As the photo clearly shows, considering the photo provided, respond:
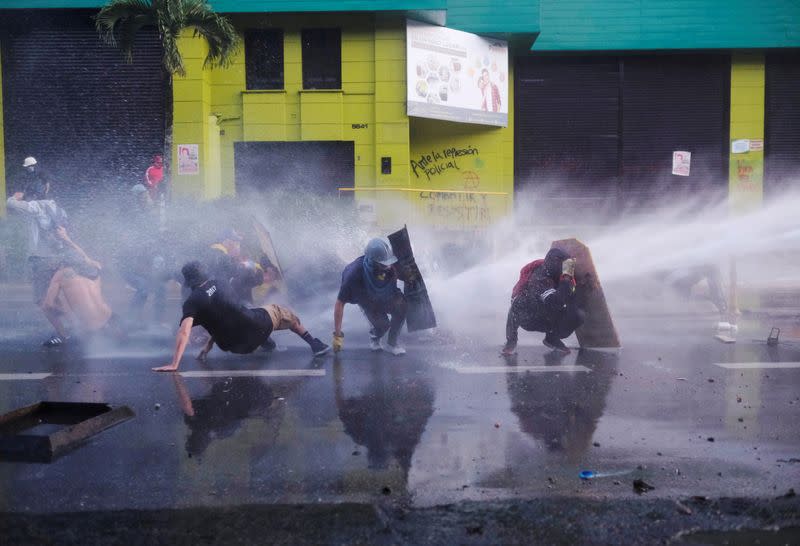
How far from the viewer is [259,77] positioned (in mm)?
18688

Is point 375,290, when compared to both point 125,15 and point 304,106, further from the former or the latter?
point 304,106

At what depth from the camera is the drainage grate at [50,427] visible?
15.4 ft

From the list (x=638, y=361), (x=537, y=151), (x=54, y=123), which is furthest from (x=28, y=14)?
(x=638, y=361)

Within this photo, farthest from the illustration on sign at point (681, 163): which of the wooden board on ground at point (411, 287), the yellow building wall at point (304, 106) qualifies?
the wooden board on ground at point (411, 287)

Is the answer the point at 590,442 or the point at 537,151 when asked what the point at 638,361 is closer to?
the point at 590,442

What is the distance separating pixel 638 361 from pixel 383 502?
442 centimetres

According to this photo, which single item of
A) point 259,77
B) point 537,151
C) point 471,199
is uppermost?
point 259,77

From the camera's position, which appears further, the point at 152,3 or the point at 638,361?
the point at 152,3

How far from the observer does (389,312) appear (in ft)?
26.8

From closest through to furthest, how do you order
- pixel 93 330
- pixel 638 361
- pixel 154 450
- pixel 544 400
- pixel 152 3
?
1. pixel 154 450
2. pixel 544 400
3. pixel 638 361
4. pixel 93 330
5. pixel 152 3

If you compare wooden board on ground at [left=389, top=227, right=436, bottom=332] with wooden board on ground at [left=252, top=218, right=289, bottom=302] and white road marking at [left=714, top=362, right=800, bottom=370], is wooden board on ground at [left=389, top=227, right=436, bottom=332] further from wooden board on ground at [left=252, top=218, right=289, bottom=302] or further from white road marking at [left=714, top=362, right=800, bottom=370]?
white road marking at [left=714, top=362, right=800, bottom=370]

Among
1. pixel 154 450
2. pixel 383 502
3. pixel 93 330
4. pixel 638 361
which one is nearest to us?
pixel 383 502

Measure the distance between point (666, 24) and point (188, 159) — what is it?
11.9 meters

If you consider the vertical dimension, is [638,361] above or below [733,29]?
below
